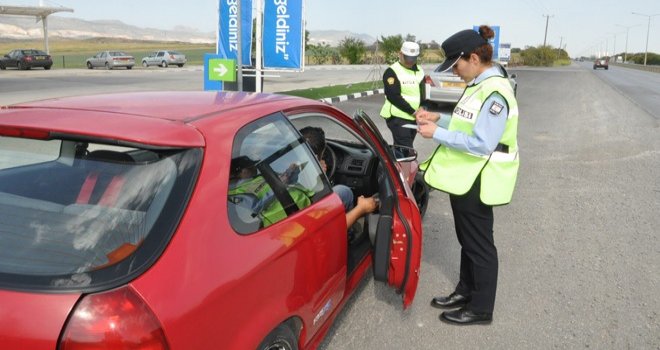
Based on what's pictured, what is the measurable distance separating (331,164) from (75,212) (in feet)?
→ 7.88

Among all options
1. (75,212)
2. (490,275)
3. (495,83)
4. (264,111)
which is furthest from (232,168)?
(490,275)

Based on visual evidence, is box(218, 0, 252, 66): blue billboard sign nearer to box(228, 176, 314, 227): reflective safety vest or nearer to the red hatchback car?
the red hatchback car

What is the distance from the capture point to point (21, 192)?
6.27ft

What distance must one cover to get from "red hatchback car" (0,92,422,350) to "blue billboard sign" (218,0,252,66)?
33.6ft

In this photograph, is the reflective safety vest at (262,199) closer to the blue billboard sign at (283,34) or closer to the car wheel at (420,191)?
the car wheel at (420,191)

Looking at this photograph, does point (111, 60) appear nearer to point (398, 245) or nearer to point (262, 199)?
point (398, 245)

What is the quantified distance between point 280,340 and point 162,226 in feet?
2.37

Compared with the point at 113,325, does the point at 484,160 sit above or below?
above

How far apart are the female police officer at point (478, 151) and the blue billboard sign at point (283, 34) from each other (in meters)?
9.63

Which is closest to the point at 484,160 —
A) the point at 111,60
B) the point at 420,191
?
the point at 420,191

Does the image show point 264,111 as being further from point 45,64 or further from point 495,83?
point 45,64

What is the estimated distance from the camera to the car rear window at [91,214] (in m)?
1.49

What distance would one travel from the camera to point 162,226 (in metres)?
1.60

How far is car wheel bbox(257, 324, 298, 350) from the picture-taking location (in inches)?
75.9
